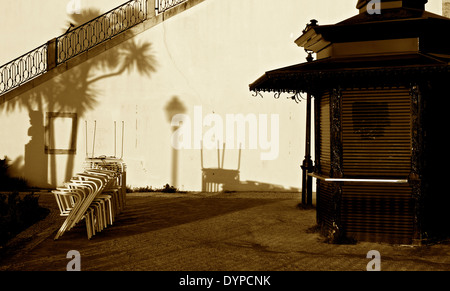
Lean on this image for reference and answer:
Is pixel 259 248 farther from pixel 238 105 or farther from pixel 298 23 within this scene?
pixel 298 23

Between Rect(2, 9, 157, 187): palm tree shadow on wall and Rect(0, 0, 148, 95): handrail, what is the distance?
1.00 meters

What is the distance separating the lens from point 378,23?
8.11 m

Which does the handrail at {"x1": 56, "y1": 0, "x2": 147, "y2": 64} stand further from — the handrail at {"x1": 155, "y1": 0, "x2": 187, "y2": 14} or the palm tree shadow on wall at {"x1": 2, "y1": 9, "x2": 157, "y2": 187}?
the palm tree shadow on wall at {"x1": 2, "y1": 9, "x2": 157, "y2": 187}

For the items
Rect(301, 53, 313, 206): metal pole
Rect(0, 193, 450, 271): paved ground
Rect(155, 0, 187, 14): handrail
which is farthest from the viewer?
Rect(155, 0, 187, 14): handrail

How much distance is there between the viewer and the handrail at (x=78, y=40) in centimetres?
1691

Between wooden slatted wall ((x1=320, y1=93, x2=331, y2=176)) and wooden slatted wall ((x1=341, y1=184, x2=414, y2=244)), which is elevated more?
wooden slatted wall ((x1=320, y1=93, x2=331, y2=176))

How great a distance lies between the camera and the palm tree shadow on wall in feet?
52.6

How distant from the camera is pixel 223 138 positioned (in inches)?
621

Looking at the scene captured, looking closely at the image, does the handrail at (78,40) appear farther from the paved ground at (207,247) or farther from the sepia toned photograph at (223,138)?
the paved ground at (207,247)

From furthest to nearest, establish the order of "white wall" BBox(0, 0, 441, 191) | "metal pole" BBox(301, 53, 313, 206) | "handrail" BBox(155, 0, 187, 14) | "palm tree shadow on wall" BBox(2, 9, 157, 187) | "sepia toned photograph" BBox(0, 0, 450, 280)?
"handrail" BBox(155, 0, 187, 14) → "palm tree shadow on wall" BBox(2, 9, 157, 187) → "white wall" BBox(0, 0, 441, 191) → "metal pole" BBox(301, 53, 313, 206) → "sepia toned photograph" BBox(0, 0, 450, 280)

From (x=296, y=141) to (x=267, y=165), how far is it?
1103 mm

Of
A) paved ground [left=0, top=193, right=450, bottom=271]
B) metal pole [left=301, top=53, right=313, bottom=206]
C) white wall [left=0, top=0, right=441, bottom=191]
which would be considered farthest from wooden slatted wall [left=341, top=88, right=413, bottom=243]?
white wall [left=0, top=0, right=441, bottom=191]

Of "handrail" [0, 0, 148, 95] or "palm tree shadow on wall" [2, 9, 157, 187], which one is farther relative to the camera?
"handrail" [0, 0, 148, 95]
